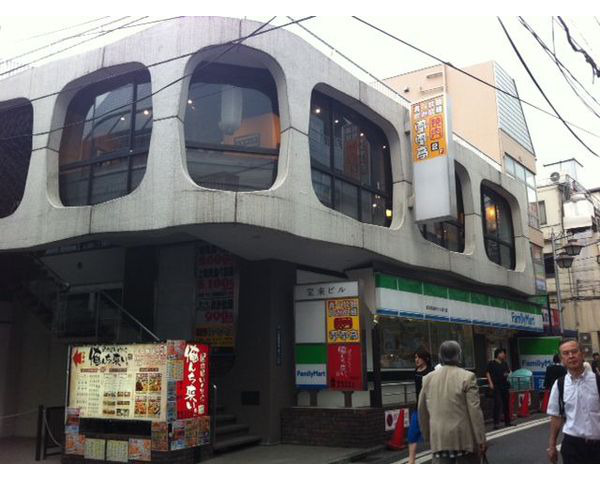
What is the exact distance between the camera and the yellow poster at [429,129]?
1383 centimetres

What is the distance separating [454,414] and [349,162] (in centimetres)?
900

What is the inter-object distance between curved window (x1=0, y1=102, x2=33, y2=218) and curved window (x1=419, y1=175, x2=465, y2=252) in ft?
33.2

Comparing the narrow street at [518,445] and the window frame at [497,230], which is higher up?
the window frame at [497,230]

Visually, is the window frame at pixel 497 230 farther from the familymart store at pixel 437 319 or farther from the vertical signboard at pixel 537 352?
the vertical signboard at pixel 537 352

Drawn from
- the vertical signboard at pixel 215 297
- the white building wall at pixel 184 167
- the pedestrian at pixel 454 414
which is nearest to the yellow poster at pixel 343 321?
the white building wall at pixel 184 167

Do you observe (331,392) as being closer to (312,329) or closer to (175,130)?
(312,329)

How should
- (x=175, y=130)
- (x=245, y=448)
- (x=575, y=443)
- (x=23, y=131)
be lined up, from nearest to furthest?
(x=575, y=443), (x=175, y=130), (x=245, y=448), (x=23, y=131)

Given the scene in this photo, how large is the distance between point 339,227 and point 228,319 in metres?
3.10

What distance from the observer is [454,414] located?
5.21m

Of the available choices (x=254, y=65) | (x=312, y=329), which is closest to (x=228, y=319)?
(x=312, y=329)

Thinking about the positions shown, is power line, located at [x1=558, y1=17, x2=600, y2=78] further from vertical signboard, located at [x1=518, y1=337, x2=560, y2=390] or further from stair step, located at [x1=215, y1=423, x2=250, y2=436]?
vertical signboard, located at [x1=518, y1=337, x2=560, y2=390]

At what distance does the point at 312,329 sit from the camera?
12133 millimetres

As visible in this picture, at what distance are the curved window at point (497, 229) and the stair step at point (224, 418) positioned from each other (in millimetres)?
11456

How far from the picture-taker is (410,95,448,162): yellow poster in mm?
13828
